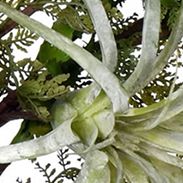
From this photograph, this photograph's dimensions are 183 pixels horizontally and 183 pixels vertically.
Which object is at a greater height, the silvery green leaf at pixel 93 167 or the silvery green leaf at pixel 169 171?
the silvery green leaf at pixel 93 167

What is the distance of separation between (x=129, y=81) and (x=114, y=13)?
76mm

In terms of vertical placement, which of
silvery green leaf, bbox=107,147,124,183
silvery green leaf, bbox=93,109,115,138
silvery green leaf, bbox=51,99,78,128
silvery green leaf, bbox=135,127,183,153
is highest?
silvery green leaf, bbox=51,99,78,128

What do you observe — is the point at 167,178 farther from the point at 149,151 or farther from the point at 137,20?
the point at 137,20

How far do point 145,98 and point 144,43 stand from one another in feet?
0.40

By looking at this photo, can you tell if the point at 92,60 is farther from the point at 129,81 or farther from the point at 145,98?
the point at 145,98

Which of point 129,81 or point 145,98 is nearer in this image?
point 129,81

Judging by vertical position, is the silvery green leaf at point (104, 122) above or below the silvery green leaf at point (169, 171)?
above

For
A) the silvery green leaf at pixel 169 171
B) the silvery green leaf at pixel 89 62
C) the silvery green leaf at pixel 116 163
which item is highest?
the silvery green leaf at pixel 89 62

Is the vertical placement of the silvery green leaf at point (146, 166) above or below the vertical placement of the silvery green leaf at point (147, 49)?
below

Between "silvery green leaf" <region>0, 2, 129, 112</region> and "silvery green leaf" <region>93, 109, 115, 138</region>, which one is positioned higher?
"silvery green leaf" <region>0, 2, 129, 112</region>

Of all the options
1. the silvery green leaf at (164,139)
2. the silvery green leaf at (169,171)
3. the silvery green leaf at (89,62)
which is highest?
the silvery green leaf at (89,62)

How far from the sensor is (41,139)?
1.19 feet

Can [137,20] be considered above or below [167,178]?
above

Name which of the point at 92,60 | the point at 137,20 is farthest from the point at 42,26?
the point at 137,20
